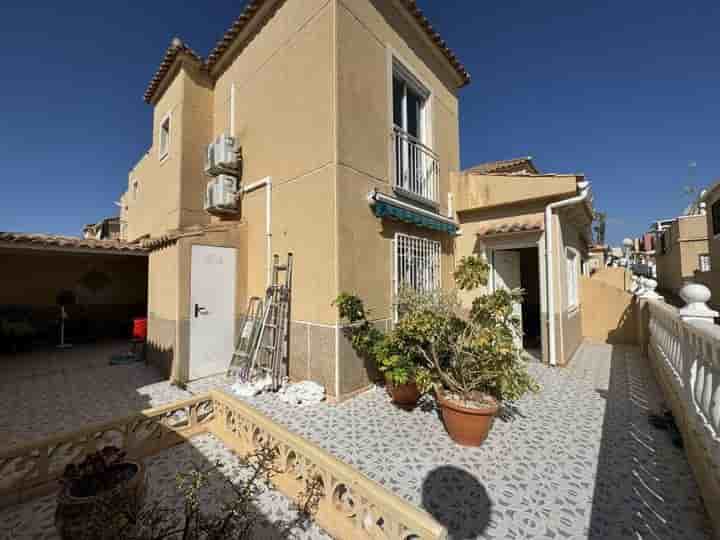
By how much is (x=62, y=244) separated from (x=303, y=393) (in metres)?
10.5

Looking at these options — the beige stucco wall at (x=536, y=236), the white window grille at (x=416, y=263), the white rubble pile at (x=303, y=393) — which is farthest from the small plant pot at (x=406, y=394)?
the beige stucco wall at (x=536, y=236)

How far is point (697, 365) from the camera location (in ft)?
14.4

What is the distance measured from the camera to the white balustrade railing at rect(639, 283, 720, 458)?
11.5 ft

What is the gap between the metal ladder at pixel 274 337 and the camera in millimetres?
7832

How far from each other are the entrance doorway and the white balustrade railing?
276 centimetres

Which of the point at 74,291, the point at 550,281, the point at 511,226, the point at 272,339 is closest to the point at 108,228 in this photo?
the point at 74,291

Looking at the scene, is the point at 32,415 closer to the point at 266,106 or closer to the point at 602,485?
the point at 266,106

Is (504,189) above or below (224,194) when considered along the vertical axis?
above

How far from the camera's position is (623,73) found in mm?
12062

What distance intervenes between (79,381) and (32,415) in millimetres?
2375

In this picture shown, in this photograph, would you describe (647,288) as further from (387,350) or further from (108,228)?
(108,228)

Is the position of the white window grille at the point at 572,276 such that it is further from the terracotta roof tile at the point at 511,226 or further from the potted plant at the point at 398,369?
the potted plant at the point at 398,369

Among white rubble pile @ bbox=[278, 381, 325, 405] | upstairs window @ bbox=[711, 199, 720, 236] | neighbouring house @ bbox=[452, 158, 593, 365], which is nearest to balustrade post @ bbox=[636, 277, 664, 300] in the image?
neighbouring house @ bbox=[452, 158, 593, 365]

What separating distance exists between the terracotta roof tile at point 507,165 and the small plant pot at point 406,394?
14.1 m
